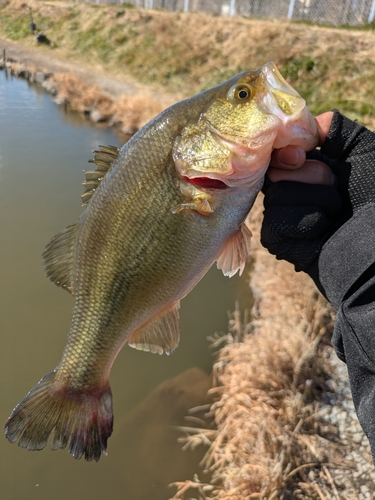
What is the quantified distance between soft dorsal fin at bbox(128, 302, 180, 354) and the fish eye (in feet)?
3.65

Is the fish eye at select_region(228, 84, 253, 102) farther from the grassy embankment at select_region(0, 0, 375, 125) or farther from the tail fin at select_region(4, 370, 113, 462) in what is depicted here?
the grassy embankment at select_region(0, 0, 375, 125)

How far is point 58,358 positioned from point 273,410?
297cm

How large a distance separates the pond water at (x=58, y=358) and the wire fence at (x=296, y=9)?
41.4ft

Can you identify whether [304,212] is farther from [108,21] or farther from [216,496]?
[108,21]

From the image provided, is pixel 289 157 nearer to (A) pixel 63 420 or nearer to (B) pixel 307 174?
(B) pixel 307 174

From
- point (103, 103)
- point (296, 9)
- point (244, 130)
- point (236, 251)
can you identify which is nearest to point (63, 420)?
point (236, 251)

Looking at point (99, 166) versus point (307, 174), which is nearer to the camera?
point (307, 174)

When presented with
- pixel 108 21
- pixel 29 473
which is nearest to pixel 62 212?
pixel 29 473

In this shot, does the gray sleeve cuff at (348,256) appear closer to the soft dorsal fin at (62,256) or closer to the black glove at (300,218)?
the black glove at (300,218)

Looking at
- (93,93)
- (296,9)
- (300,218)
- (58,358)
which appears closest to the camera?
(300,218)

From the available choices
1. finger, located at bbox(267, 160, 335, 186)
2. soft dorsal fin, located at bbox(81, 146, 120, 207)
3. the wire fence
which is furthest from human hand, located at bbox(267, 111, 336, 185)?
the wire fence

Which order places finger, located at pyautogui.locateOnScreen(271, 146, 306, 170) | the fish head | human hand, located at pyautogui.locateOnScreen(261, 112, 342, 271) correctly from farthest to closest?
1. human hand, located at pyautogui.locateOnScreen(261, 112, 342, 271)
2. finger, located at pyautogui.locateOnScreen(271, 146, 306, 170)
3. the fish head

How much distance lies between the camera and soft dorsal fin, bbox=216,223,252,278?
7.14 feet

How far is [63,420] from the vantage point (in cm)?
229
